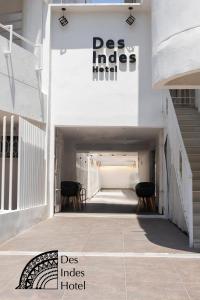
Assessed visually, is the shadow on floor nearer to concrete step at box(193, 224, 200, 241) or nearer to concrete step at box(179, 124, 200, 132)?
concrete step at box(193, 224, 200, 241)

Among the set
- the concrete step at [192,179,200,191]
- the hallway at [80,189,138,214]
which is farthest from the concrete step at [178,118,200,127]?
the hallway at [80,189,138,214]

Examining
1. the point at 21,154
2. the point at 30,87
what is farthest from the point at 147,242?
the point at 30,87

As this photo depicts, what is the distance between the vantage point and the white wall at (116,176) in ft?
136

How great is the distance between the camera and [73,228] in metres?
10.5

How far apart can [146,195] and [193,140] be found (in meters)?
4.63

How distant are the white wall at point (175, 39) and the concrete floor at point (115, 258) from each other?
3.19 m

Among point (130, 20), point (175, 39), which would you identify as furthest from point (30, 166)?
point (130, 20)

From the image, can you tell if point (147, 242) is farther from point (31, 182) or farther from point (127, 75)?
point (127, 75)

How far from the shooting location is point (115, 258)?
6.86 meters

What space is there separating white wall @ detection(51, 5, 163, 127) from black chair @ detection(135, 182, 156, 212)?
134 inches

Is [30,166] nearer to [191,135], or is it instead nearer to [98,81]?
[98,81]

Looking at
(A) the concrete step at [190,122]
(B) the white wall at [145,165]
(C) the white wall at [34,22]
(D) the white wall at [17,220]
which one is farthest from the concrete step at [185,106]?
(B) the white wall at [145,165]

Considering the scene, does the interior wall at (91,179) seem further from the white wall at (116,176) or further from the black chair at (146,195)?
the black chair at (146,195)

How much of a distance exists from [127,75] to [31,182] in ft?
15.1
